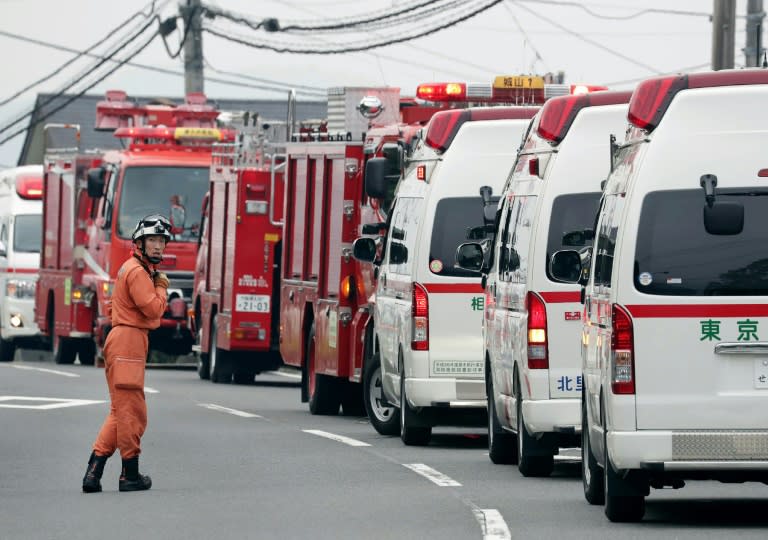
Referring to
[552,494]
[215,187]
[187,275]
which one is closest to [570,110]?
[552,494]

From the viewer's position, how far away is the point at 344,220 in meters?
22.1

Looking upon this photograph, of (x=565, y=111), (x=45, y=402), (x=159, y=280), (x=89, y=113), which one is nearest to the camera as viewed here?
(x=159, y=280)

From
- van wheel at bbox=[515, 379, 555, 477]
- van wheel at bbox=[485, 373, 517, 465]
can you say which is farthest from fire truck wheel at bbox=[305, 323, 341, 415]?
van wheel at bbox=[515, 379, 555, 477]

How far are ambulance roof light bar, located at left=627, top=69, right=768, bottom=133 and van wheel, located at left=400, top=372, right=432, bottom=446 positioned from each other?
21.3ft

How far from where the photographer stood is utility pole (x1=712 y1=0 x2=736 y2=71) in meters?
26.4

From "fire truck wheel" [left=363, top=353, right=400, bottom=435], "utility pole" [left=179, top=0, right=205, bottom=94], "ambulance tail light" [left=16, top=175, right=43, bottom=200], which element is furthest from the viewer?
"utility pole" [left=179, top=0, right=205, bottom=94]

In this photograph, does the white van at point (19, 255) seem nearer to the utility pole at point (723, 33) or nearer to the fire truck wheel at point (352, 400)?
the utility pole at point (723, 33)

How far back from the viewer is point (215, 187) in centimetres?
3075

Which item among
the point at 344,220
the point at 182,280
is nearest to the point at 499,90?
the point at 344,220

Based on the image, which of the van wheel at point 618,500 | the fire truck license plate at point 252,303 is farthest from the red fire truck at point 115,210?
the van wheel at point 618,500

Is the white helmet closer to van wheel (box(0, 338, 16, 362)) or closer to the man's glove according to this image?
the man's glove

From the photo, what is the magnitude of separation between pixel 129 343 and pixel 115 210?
775 inches

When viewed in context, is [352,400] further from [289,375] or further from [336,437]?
[289,375]

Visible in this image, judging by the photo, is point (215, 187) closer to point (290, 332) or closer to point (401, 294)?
point (290, 332)
